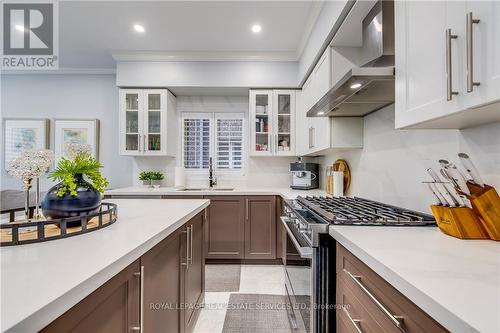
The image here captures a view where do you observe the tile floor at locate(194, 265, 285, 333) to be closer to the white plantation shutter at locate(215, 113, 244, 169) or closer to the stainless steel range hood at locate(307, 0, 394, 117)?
the white plantation shutter at locate(215, 113, 244, 169)

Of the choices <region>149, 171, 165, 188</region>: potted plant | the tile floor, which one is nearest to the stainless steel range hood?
the tile floor

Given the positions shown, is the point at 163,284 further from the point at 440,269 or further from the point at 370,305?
the point at 440,269

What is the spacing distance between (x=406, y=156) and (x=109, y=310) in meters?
1.82

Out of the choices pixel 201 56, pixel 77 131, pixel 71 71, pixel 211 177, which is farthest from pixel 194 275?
pixel 71 71

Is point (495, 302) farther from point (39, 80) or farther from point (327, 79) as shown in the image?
point (39, 80)

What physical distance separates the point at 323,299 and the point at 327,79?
176 centimetres

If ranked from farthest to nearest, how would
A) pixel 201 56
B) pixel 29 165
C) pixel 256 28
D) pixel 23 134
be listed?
pixel 23 134 → pixel 201 56 → pixel 256 28 → pixel 29 165

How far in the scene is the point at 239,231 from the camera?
3.21m

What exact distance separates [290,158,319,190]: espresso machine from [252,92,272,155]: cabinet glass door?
479 mm

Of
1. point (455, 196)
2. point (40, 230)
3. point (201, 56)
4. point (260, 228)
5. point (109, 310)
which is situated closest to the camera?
point (109, 310)

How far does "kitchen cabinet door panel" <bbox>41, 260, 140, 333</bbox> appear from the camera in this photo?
0.58 metres

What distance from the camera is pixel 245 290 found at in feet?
8.26

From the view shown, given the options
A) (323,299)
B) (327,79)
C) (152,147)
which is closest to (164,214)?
(323,299)

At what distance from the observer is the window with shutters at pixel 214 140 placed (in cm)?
400
